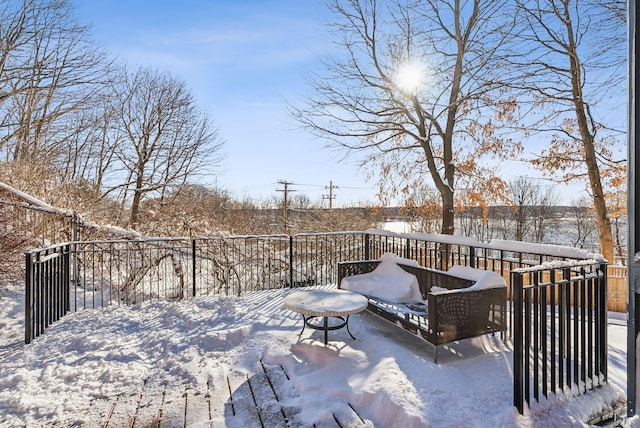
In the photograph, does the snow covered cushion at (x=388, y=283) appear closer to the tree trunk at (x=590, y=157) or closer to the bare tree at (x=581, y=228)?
the tree trunk at (x=590, y=157)

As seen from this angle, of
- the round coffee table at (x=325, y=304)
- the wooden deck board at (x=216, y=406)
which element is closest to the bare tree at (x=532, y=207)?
the round coffee table at (x=325, y=304)

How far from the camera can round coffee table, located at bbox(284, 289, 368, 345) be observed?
3457 millimetres

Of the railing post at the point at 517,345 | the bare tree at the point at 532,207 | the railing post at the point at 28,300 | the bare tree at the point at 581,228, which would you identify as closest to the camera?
the railing post at the point at 517,345

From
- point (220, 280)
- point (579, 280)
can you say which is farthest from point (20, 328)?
point (579, 280)

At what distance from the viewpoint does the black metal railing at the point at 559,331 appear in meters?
2.42

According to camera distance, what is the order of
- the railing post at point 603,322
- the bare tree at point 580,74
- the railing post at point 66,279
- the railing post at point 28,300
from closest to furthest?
the railing post at point 603,322 < the railing post at point 28,300 < the railing post at point 66,279 < the bare tree at point 580,74

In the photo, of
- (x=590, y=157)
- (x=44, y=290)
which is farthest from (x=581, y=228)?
(x=44, y=290)

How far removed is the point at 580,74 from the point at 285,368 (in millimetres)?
12554

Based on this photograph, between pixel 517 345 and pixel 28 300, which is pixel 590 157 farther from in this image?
Result: pixel 28 300

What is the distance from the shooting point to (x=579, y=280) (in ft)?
9.20

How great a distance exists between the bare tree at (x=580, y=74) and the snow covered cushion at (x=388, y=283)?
8880 mm

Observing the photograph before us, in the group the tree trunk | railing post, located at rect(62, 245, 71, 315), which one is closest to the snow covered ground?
railing post, located at rect(62, 245, 71, 315)

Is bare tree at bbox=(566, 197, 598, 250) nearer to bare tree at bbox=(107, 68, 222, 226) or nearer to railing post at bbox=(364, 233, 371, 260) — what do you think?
railing post at bbox=(364, 233, 371, 260)

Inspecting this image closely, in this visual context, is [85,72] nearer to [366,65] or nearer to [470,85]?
[366,65]
